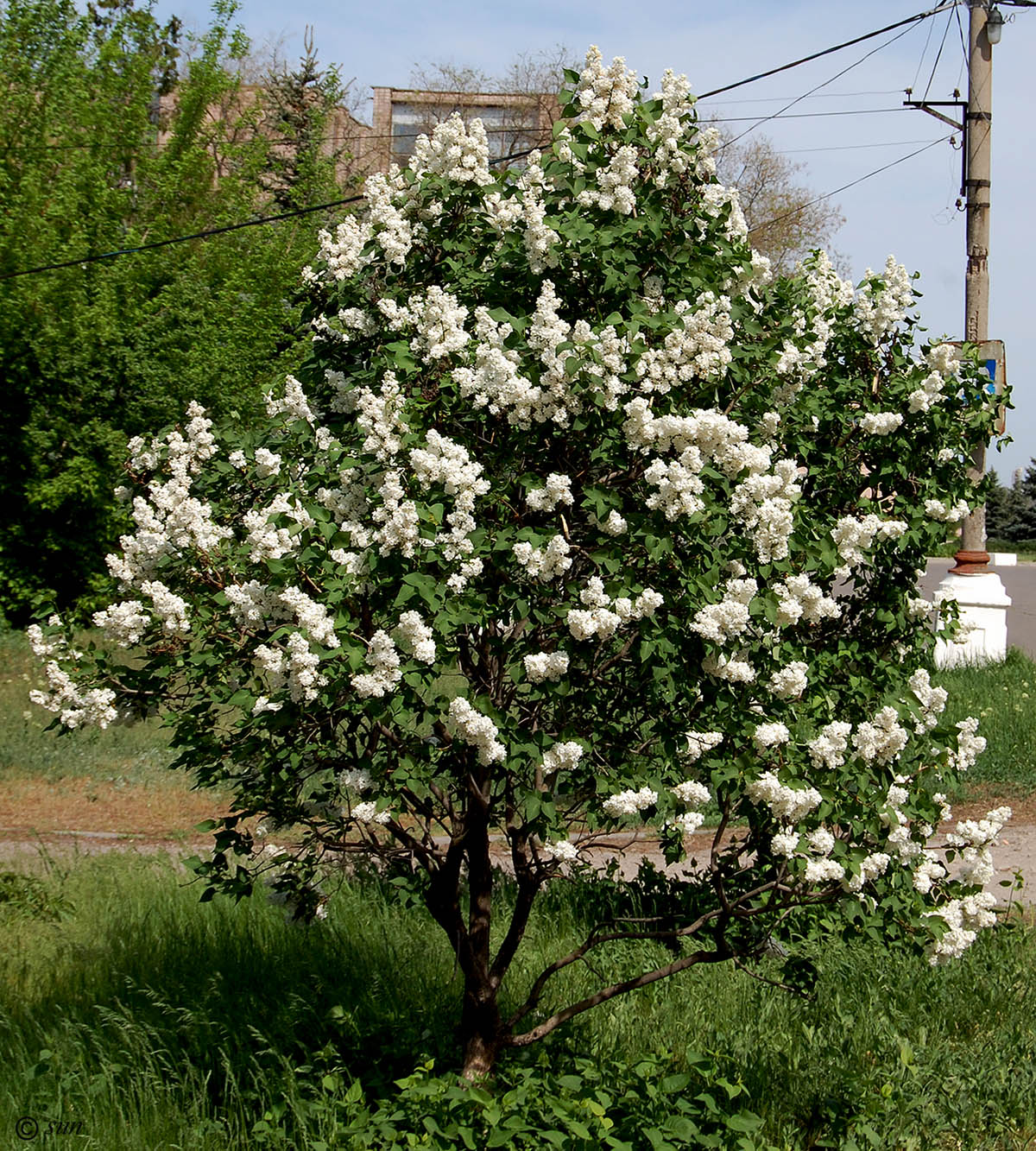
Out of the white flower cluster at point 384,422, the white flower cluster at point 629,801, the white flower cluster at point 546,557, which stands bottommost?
the white flower cluster at point 629,801

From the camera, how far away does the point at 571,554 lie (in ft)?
12.2

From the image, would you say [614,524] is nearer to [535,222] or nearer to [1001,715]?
[535,222]

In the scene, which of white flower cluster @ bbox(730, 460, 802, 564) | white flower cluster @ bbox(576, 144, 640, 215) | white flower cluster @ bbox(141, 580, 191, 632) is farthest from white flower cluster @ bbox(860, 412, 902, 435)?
white flower cluster @ bbox(141, 580, 191, 632)

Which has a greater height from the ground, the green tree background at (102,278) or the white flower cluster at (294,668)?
the green tree background at (102,278)

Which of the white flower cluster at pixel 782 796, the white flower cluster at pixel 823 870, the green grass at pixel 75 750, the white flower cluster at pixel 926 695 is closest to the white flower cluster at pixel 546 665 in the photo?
the white flower cluster at pixel 782 796

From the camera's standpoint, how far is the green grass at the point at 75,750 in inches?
413

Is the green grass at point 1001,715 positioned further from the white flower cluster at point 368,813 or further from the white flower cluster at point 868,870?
the white flower cluster at point 368,813

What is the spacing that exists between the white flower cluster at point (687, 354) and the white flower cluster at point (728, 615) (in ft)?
2.14

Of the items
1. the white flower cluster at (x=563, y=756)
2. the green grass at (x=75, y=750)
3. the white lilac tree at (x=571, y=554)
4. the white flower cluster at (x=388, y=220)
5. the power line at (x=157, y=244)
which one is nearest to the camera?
the white flower cluster at (x=563, y=756)

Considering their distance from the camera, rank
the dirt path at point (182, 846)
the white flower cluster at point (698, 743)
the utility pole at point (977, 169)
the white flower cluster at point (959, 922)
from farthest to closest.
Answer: the utility pole at point (977, 169)
the dirt path at point (182, 846)
the white flower cluster at point (959, 922)
the white flower cluster at point (698, 743)

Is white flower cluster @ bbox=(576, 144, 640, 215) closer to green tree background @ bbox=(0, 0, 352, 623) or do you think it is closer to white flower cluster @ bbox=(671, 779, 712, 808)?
white flower cluster @ bbox=(671, 779, 712, 808)

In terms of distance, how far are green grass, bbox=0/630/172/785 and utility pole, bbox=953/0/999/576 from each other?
26.9 feet

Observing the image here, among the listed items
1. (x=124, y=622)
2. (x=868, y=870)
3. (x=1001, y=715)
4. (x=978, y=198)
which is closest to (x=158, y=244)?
(x=978, y=198)

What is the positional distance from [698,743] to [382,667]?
1.03 m
